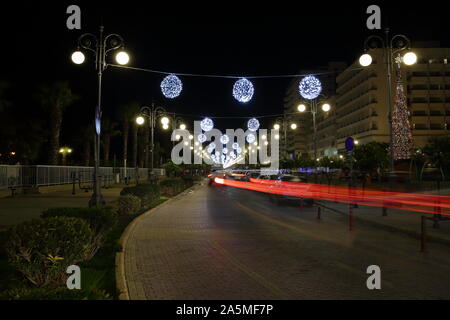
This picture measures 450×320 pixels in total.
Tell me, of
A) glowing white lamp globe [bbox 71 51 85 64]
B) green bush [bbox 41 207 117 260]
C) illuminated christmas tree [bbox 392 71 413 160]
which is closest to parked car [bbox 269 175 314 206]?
glowing white lamp globe [bbox 71 51 85 64]

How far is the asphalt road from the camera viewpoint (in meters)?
7.05

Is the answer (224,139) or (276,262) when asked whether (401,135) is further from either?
(276,262)

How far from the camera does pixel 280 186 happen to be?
2525 centimetres

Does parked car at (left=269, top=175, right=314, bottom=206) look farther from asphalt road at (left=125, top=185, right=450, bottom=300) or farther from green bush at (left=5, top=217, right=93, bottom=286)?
green bush at (left=5, top=217, right=93, bottom=286)

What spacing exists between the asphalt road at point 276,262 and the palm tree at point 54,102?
92.9 ft

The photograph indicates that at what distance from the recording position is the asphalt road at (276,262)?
7055 millimetres

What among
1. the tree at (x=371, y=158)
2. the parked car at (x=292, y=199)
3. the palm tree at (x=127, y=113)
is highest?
the palm tree at (x=127, y=113)

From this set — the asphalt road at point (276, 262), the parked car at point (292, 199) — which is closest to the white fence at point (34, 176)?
the parked car at point (292, 199)

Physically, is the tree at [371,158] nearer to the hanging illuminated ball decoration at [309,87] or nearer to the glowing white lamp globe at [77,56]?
the hanging illuminated ball decoration at [309,87]

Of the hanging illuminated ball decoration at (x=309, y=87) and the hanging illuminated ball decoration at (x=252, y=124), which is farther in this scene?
the hanging illuminated ball decoration at (x=252, y=124)

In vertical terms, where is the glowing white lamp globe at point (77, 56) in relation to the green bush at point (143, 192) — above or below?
above

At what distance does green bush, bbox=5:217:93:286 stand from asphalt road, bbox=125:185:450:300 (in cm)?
108

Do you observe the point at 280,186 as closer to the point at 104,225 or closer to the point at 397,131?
the point at 104,225

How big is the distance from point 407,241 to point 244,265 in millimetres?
5552
